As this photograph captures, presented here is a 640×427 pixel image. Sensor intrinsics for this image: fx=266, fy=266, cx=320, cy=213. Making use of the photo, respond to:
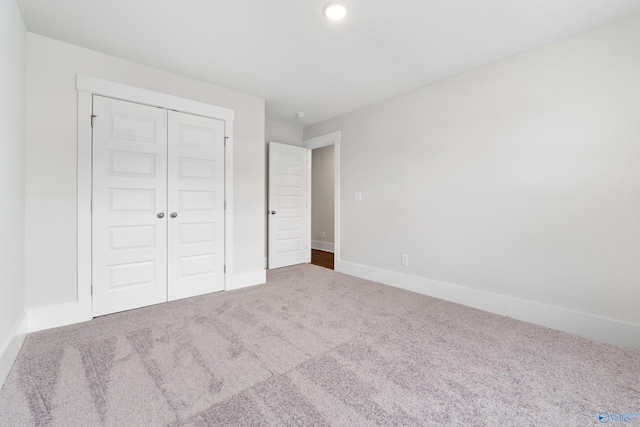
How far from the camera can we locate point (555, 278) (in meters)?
2.35

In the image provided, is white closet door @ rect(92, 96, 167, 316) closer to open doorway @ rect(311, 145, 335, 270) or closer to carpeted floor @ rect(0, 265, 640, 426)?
carpeted floor @ rect(0, 265, 640, 426)

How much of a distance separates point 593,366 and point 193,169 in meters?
3.85

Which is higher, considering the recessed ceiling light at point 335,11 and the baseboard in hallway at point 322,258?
the recessed ceiling light at point 335,11

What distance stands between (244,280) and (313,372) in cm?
203

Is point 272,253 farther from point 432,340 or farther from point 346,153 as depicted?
point 432,340

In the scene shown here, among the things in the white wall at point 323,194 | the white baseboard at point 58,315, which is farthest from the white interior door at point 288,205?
the white baseboard at point 58,315

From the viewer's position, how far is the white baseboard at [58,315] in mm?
2236

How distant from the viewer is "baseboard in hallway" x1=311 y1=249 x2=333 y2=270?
4.86m

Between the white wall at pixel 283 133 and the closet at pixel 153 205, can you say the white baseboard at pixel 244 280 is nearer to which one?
the closet at pixel 153 205

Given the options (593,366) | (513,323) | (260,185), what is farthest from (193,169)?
(593,366)

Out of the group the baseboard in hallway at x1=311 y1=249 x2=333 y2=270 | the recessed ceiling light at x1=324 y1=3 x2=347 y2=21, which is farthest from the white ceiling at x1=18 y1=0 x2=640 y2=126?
the baseboard in hallway at x1=311 y1=249 x2=333 y2=270

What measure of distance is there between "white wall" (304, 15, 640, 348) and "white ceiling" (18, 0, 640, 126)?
290 mm

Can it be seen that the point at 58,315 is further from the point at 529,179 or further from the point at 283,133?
the point at 529,179

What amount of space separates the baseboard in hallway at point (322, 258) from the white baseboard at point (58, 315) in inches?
125
